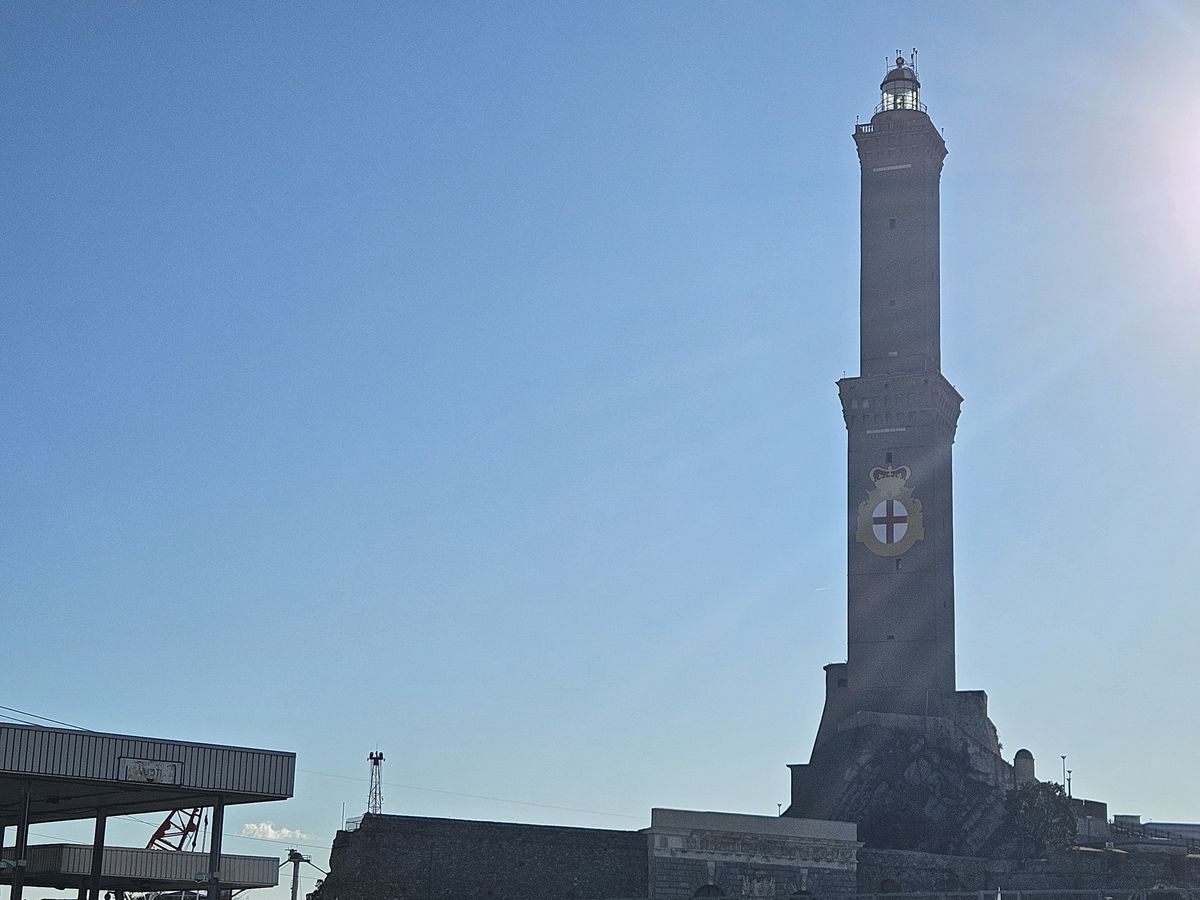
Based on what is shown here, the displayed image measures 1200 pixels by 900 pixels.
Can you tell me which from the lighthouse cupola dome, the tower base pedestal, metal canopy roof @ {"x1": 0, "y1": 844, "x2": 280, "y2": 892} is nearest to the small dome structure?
the lighthouse cupola dome

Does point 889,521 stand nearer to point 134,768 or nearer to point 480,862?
point 480,862

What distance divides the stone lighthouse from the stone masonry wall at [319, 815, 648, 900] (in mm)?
24785

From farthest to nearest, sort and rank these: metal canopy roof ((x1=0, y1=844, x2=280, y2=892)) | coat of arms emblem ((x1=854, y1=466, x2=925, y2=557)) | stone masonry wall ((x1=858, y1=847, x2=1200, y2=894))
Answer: coat of arms emblem ((x1=854, y1=466, x2=925, y2=557))
stone masonry wall ((x1=858, y1=847, x2=1200, y2=894))
metal canopy roof ((x1=0, y1=844, x2=280, y2=892))

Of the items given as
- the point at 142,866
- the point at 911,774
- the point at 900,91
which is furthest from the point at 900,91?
the point at 142,866

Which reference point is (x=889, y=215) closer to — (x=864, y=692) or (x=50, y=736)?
(x=864, y=692)

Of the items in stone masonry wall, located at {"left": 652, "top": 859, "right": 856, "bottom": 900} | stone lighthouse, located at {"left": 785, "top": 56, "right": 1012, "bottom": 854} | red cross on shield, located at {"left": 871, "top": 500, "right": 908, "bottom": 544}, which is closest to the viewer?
stone masonry wall, located at {"left": 652, "top": 859, "right": 856, "bottom": 900}

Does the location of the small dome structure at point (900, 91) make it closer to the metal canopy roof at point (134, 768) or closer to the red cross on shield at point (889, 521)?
the red cross on shield at point (889, 521)

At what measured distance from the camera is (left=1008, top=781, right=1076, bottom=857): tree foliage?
8519 centimetres

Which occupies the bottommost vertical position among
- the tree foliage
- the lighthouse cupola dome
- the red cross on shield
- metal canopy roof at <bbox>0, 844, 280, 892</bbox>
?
metal canopy roof at <bbox>0, 844, 280, 892</bbox>

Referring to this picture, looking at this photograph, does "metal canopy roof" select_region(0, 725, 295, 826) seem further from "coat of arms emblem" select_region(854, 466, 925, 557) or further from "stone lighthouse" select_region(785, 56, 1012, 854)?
"coat of arms emblem" select_region(854, 466, 925, 557)

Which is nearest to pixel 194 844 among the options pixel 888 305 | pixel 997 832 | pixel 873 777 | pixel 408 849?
pixel 408 849

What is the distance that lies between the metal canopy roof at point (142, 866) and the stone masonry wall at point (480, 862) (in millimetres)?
5126

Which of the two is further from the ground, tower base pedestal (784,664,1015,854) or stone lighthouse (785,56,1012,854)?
stone lighthouse (785,56,1012,854)

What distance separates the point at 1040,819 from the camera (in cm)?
8669
